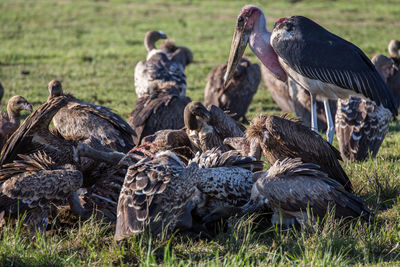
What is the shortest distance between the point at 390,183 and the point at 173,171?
2.10 meters

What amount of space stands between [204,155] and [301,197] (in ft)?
3.34

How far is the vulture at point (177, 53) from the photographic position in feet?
38.0

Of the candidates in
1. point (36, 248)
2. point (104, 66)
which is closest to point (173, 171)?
point (36, 248)

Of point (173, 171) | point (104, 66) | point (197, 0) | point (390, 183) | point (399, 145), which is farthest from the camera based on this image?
point (197, 0)

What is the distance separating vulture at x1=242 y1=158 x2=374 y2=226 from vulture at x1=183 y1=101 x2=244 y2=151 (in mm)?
1768

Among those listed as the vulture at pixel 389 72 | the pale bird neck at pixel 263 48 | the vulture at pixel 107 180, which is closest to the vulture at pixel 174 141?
the vulture at pixel 107 180

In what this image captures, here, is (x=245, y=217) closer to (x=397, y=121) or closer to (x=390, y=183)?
(x=390, y=183)

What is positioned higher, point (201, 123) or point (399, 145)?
point (201, 123)

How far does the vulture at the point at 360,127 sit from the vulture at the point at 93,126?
2588mm

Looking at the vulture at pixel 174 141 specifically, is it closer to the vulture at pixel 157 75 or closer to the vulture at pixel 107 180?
the vulture at pixel 107 180

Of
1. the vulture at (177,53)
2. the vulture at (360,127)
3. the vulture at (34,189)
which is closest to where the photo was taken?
the vulture at (34,189)

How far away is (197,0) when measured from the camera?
77.3 ft

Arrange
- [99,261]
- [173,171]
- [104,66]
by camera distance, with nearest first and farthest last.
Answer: [99,261] < [173,171] < [104,66]

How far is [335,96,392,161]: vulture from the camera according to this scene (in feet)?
23.5
